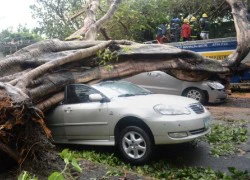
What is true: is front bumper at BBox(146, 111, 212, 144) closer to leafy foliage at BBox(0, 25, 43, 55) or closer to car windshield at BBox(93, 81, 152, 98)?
car windshield at BBox(93, 81, 152, 98)

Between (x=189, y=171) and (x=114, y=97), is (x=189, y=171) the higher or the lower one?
the lower one

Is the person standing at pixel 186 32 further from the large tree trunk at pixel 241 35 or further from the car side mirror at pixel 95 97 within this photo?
the car side mirror at pixel 95 97

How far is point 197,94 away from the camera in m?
12.2

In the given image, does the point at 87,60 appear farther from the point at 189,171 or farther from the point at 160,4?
the point at 160,4

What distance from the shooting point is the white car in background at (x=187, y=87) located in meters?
12.0

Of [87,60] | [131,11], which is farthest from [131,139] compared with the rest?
[131,11]

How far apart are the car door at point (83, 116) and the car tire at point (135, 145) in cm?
44

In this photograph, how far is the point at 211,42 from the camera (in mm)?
14680

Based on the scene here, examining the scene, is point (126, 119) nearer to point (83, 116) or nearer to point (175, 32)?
point (83, 116)

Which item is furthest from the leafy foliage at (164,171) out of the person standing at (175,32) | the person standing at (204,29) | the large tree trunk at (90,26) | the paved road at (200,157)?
the person standing at (175,32)

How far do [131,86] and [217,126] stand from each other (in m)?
2.73

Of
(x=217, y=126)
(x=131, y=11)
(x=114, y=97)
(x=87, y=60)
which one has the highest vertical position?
(x=131, y=11)

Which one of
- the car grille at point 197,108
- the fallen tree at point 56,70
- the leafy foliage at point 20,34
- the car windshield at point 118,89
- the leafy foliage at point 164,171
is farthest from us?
the leafy foliage at point 20,34

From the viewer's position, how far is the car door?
670 cm
